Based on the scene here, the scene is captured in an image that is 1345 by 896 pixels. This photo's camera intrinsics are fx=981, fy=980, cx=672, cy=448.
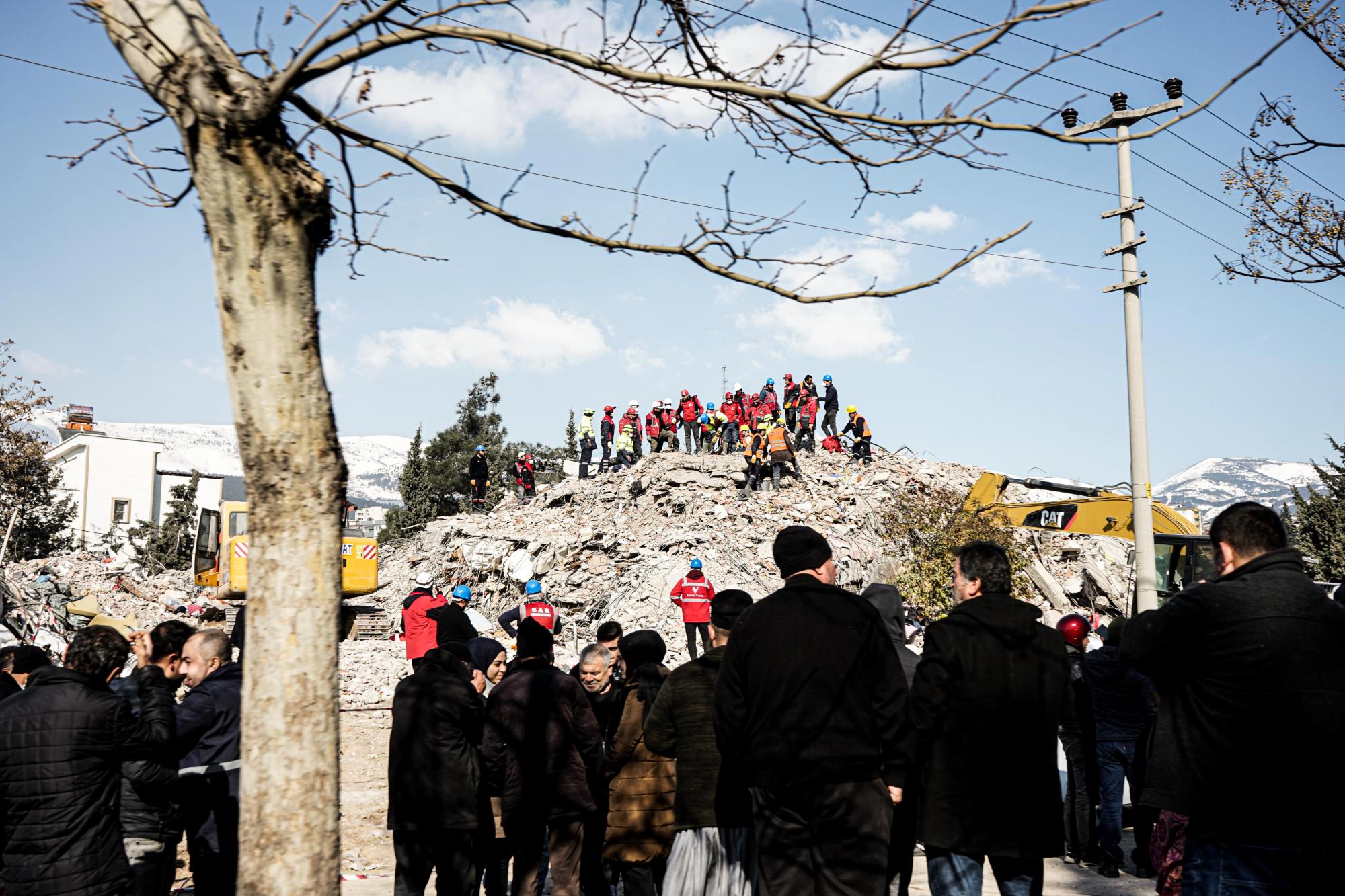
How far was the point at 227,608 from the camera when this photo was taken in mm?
25672

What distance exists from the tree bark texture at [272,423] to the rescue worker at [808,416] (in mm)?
27007

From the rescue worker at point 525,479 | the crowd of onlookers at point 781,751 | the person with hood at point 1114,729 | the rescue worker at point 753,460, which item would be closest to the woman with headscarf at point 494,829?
the crowd of onlookers at point 781,751

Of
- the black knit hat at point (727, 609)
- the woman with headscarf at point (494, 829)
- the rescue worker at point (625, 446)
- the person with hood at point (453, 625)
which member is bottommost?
the woman with headscarf at point (494, 829)

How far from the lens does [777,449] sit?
26.0 m

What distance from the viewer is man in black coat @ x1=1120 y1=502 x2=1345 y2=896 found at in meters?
3.04

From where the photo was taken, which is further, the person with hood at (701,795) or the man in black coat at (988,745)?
the person with hood at (701,795)

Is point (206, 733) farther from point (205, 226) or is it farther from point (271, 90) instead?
point (271, 90)

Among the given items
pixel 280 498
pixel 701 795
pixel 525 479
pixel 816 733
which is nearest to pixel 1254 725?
pixel 816 733

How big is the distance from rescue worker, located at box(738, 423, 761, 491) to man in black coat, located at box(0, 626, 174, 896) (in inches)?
901

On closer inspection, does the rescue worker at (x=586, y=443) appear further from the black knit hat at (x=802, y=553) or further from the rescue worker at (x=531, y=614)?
the black knit hat at (x=802, y=553)

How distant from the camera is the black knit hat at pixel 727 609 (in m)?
4.68

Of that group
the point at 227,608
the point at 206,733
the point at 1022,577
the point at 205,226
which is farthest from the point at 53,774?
the point at 227,608

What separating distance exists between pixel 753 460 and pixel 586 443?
7.66m

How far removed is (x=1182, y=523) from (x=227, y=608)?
2296 centimetres
